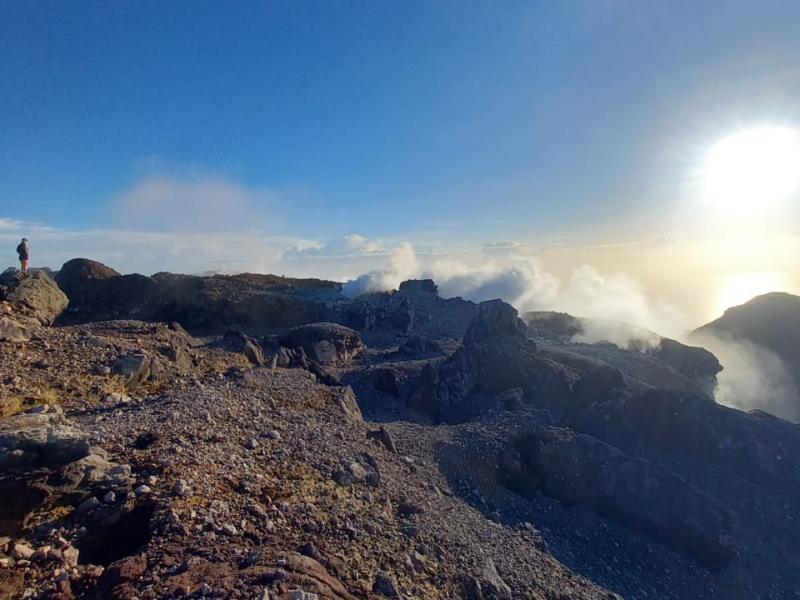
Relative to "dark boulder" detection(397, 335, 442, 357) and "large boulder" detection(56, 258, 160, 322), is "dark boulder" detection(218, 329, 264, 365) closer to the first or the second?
"dark boulder" detection(397, 335, 442, 357)

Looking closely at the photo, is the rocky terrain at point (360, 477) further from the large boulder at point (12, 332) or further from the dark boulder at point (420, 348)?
the dark boulder at point (420, 348)

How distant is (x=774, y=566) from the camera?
1529 centimetres

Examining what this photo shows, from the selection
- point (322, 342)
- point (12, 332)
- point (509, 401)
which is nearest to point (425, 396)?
point (509, 401)

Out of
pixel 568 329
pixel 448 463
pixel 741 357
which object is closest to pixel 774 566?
pixel 448 463

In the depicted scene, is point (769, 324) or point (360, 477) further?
point (769, 324)

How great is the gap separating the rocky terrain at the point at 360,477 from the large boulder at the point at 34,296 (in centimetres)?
11

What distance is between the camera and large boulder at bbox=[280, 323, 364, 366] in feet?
104

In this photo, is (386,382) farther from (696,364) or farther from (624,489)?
(696,364)

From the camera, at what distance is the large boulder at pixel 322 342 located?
31.8m

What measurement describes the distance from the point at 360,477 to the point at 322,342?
21.0m

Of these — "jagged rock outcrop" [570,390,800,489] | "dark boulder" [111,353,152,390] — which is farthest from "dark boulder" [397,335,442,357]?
"dark boulder" [111,353,152,390]

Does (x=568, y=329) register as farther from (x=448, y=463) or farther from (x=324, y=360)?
(x=448, y=463)

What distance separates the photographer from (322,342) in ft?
107

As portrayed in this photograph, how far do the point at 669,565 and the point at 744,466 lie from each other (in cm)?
636
